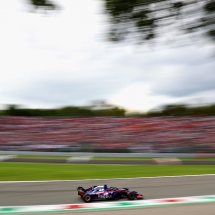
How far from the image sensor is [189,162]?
36.3 ft

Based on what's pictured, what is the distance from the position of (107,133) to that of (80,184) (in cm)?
1139

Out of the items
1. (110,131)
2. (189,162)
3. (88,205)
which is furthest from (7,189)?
(110,131)

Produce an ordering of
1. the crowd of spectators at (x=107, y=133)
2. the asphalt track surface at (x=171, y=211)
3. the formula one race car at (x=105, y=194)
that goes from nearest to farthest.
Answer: the asphalt track surface at (x=171, y=211) < the formula one race car at (x=105, y=194) < the crowd of spectators at (x=107, y=133)

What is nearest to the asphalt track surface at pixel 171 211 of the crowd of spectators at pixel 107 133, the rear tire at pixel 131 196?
the rear tire at pixel 131 196

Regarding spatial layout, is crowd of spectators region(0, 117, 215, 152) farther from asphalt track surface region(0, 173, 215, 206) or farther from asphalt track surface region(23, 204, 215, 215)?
asphalt track surface region(23, 204, 215, 215)

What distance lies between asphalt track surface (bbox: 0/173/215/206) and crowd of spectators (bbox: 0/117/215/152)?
28.3ft

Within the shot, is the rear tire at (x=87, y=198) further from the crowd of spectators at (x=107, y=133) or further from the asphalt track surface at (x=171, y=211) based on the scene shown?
the crowd of spectators at (x=107, y=133)

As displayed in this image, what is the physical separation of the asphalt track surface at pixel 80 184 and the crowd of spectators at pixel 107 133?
862 centimetres

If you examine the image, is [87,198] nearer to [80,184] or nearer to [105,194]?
[105,194]

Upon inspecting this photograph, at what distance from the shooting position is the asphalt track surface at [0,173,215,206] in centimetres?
501

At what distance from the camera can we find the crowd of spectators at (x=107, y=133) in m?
16.3

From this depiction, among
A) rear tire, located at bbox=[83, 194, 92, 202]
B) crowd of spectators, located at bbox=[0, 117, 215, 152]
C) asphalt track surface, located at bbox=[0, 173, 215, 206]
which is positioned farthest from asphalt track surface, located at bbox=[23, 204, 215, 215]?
crowd of spectators, located at bbox=[0, 117, 215, 152]

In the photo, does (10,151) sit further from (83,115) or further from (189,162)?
(189,162)

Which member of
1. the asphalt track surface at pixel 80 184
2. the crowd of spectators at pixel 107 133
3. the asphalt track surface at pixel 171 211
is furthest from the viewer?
the crowd of spectators at pixel 107 133
